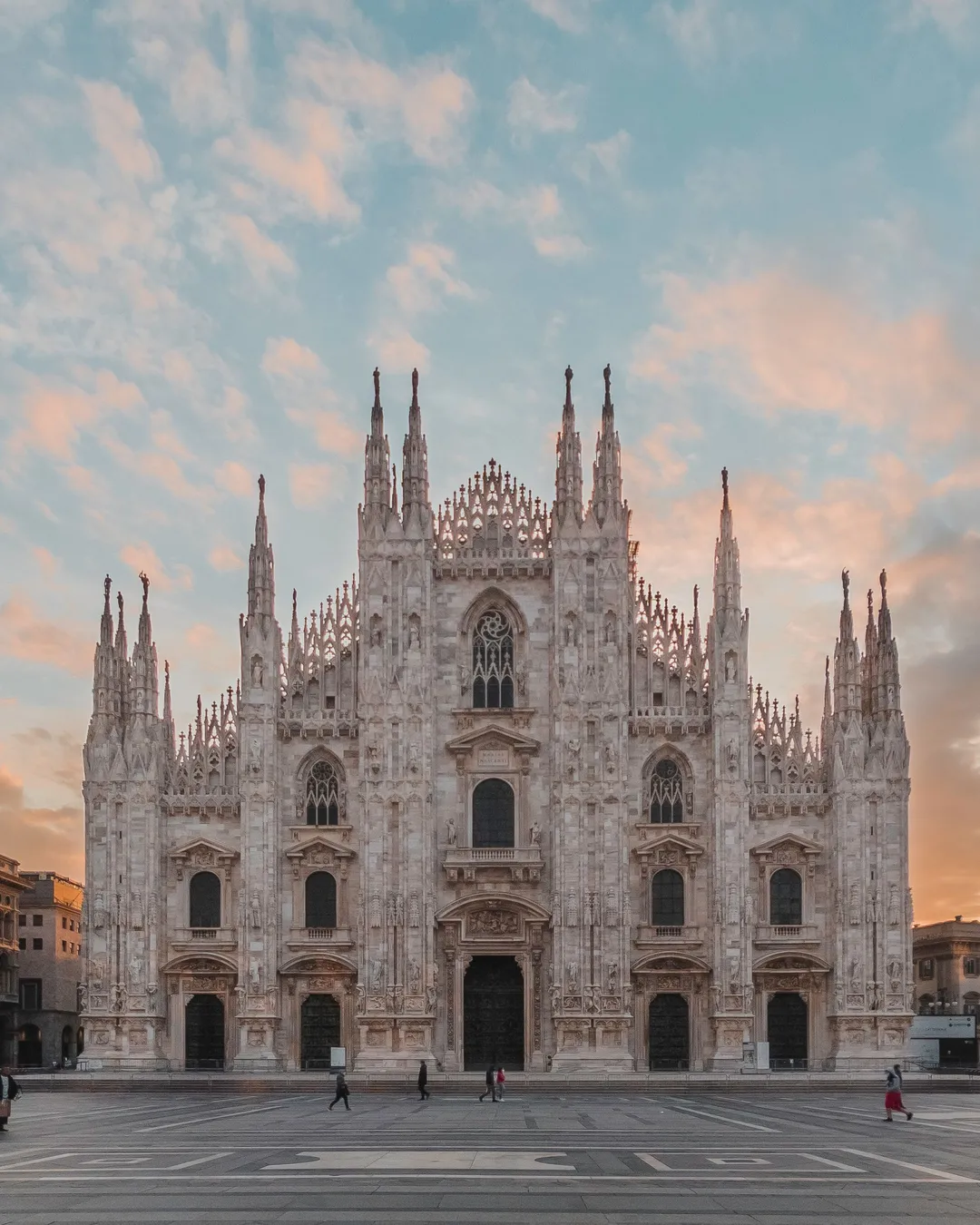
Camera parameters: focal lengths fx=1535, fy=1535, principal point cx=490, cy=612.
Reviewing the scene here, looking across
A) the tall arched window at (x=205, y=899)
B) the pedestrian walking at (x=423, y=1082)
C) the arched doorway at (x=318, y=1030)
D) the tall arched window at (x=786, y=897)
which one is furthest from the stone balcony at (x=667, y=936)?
the tall arched window at (x=205, y=899)

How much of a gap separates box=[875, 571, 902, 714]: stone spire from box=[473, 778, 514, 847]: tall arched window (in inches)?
568

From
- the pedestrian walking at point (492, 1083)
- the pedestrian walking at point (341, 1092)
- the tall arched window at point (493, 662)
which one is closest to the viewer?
the pedestrian walking at point (341, 1092)

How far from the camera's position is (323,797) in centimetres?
5806

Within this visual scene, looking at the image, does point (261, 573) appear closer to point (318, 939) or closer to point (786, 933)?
point (318, 939)

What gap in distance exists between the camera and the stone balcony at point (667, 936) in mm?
56281

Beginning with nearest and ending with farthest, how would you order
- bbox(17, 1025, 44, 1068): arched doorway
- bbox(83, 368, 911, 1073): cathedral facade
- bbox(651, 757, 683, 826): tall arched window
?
bbox(83, 368, 911, 1073): cathedral facade → bbox(651, 757, 683, 826): tall arched window → bbox(17, 1025, 44, 1068): arched doorway

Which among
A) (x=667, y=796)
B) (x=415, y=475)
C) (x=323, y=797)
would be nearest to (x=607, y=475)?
(x=415, y=475)

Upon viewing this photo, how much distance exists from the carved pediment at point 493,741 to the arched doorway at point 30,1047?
4001 cm

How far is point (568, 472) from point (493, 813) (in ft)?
43.8

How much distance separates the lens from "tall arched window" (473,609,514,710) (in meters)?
58.7

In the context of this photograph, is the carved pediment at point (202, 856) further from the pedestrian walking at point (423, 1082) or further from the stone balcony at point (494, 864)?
the pedestrian walking at point (423, 1082)

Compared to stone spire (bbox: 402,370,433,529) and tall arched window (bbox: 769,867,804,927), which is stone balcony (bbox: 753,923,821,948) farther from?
stone spire (bbox: 402,370,433,529)

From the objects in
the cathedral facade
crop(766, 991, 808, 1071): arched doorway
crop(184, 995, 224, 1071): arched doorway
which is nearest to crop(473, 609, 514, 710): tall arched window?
the cathedral facade

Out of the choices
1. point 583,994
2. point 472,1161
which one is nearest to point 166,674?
point 583,994
